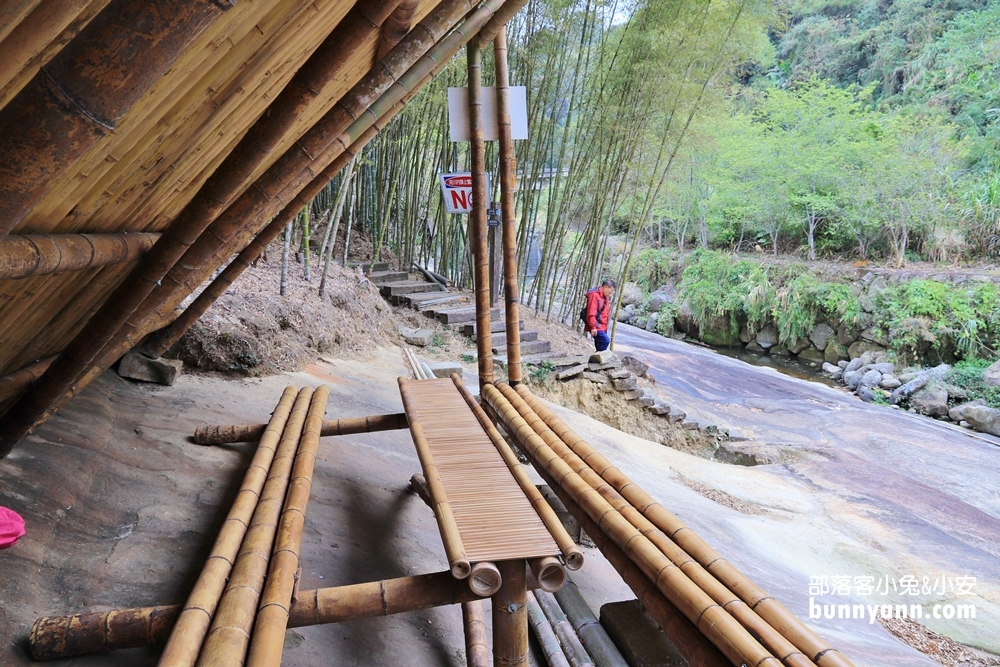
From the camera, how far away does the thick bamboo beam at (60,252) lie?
4.06ft

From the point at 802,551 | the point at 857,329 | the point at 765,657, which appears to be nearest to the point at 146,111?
the point at 765,657

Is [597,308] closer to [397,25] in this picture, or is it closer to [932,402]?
[397,25]

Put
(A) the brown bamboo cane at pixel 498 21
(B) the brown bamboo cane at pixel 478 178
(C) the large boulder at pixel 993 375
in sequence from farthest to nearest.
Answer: (C) the large boulder at pixel 993 375 < (B) the brown bamboo cane at pixel 478 178 < (A) the brown bamboo cane at pixel 498 21

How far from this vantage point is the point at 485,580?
1720mm

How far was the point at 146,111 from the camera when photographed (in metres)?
1.36

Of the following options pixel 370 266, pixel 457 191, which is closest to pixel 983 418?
pixel 457 191

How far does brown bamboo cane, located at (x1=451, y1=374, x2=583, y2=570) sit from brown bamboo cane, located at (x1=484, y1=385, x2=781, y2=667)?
15cm

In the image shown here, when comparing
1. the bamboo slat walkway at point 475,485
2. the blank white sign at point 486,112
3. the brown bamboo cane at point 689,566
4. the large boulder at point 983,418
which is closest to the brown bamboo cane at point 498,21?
the blank white sign at point 486,112

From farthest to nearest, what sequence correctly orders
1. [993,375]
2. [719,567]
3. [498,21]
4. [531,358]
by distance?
[993,375]
[531,358]
[498,21]
[719,567]

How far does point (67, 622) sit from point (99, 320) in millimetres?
908

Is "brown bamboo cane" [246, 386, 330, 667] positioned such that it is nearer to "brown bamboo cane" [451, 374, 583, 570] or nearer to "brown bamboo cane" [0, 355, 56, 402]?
"brown bamboo cane" [451, 374, 583, 570]

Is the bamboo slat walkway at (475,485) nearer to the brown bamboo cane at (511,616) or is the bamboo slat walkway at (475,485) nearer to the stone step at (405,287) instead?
the brown bamboo cane at (511,616)

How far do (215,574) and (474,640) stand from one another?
0.91 metres

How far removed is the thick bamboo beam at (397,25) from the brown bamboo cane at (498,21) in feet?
3.39
